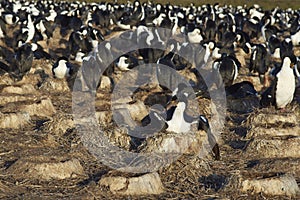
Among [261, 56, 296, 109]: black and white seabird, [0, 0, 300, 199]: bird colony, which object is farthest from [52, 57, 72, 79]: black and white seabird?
[261, 56, 296, 109]: black and white seabird

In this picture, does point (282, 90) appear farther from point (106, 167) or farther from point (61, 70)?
point (61, 70)

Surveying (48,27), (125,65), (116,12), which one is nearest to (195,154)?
(125,65)

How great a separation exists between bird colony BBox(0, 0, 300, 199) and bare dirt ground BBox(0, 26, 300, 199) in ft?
0.05

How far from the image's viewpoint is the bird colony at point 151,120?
848 cm

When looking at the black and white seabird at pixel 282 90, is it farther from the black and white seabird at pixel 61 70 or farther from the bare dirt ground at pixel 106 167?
the black and white seabird at pixel 61 70

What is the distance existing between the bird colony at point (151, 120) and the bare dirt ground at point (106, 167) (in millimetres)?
17

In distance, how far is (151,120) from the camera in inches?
447

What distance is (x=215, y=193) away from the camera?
846 cm

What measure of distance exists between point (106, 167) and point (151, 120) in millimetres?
2135

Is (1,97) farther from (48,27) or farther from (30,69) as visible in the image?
(48,27)

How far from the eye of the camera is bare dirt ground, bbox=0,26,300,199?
8.30 metres

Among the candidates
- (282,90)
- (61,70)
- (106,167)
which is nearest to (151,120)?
(106,167)

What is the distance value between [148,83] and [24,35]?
701 centimetres

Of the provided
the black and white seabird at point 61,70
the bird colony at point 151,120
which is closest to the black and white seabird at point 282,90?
the bird colony at point 151,120
